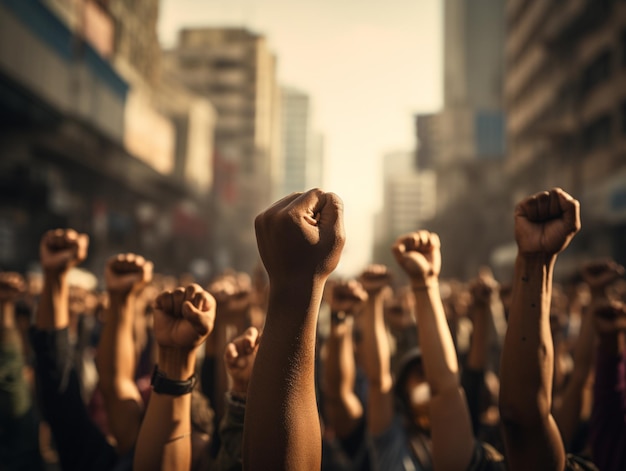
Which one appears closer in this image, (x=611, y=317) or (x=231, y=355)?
(x=231, y=355)

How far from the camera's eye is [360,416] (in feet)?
9.48

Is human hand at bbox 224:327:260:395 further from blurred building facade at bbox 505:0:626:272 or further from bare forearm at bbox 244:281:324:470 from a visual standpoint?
blurred building facade at bbox 505:0:626:272

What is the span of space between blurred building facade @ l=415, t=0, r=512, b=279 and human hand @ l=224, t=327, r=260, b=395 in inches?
1441

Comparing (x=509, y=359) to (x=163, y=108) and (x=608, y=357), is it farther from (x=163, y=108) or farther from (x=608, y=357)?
(x=163, y=108)

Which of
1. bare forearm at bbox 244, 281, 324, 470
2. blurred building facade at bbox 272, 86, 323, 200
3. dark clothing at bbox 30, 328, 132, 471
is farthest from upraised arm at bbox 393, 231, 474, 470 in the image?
blurred building facade at bbox 272, 86, 323, 200

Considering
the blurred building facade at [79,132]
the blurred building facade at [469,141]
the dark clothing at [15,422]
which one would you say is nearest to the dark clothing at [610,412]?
the dark clothing at [15,422]

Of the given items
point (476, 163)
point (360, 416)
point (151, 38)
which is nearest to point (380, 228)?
point (476, 163)

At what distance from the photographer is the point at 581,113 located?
77.0 feet

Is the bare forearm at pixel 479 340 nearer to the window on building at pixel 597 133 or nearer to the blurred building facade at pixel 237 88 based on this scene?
the window on building at pixel 597 133

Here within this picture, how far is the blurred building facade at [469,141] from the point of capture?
41.9 meters

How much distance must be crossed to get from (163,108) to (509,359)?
37.4 metres

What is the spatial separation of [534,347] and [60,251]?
2074 mm

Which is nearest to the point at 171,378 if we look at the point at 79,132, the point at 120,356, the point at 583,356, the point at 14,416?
the point at 120,356

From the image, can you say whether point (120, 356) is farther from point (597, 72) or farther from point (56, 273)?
point (597, 72)
